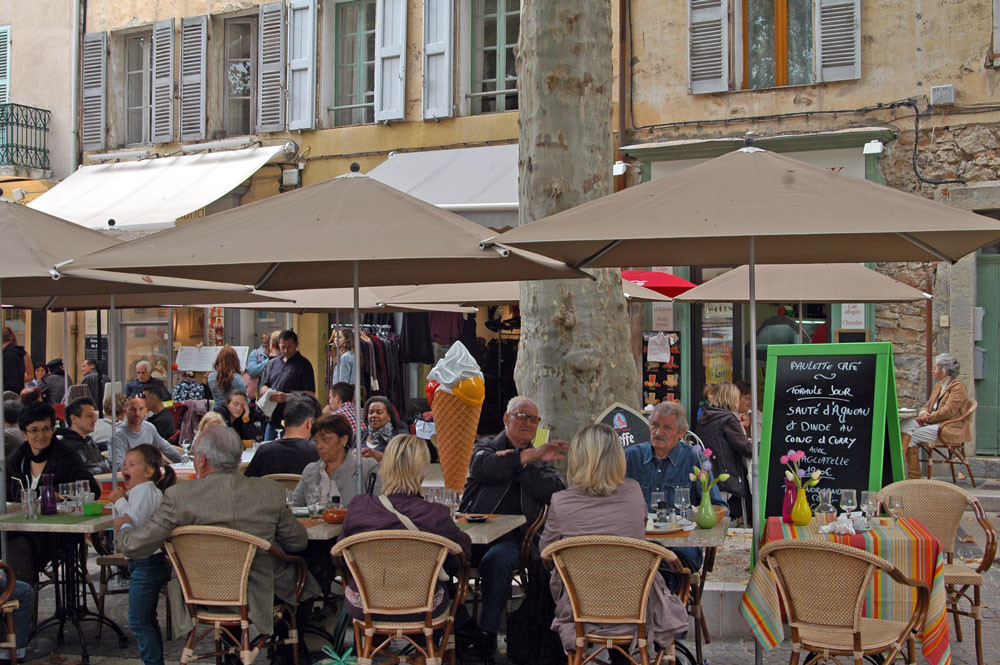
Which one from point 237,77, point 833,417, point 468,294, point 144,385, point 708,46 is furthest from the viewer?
point 237,77

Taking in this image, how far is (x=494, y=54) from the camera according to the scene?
14.6 metres

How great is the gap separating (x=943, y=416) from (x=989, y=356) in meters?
1.73

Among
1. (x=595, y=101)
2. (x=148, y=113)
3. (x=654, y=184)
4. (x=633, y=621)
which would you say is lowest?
(x=633, y=621)

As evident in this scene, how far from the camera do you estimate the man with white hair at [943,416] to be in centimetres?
1042

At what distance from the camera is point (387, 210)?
5.23 meters

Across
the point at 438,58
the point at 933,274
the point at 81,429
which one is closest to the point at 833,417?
the point at 81,429

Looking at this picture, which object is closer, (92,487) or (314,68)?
(92,487)

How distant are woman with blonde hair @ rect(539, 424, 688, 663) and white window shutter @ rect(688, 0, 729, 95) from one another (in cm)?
881

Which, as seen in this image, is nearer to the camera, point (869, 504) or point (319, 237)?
point (319, 237)

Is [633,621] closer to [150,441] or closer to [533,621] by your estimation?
[533,621]

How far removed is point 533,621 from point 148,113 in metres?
13.7

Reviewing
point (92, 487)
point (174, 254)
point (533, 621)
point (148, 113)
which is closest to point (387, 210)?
point (174, 254)

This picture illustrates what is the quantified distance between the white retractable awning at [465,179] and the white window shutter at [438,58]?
644mm

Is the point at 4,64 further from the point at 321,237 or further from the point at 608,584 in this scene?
the point at 608,584
